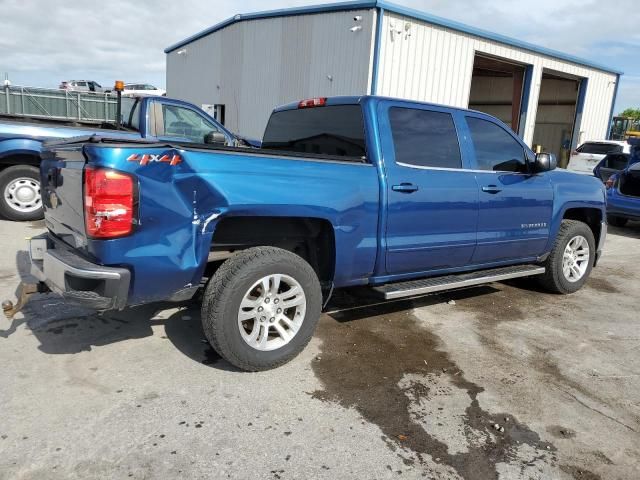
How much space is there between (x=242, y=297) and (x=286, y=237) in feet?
2.33

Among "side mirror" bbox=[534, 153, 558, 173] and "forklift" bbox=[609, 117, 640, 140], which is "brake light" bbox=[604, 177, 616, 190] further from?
"forklift" bbox=[609, 117, 640, 140]

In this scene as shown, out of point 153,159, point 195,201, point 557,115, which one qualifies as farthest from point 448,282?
point 557,115

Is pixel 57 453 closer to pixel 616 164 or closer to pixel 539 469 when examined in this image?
pixel 539 469

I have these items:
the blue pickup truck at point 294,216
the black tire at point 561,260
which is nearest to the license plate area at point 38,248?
the blue pickup truck at point 294,216

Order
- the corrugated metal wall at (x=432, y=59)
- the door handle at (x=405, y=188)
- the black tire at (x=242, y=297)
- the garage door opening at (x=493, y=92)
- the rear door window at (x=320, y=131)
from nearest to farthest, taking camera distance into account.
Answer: the black tire at (x=242, y=297) < the door handle at (x=405, y=188) < the rear door window at (x=320, y=131) < the corrugated metal wall at (x=432, y=59) < the garage door opening at (x=493, y=92)

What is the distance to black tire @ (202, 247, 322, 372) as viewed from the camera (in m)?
3.24

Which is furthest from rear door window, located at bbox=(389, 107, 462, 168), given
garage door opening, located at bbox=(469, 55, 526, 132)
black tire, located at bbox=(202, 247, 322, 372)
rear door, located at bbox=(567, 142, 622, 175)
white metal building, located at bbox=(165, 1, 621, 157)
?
garage door opening, located at bbox=(469, 55, 526, 132)

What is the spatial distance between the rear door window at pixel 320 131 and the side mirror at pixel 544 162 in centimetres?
188

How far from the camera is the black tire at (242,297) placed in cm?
324

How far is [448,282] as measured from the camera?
14.4 feet

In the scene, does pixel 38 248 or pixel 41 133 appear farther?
pixel 41 133

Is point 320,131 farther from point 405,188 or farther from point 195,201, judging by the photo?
point 195,201

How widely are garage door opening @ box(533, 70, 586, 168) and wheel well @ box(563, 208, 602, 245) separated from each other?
19.5m

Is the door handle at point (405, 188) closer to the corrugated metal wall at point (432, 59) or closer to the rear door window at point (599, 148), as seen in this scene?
the corrugated metal wall at point (432, 59)
